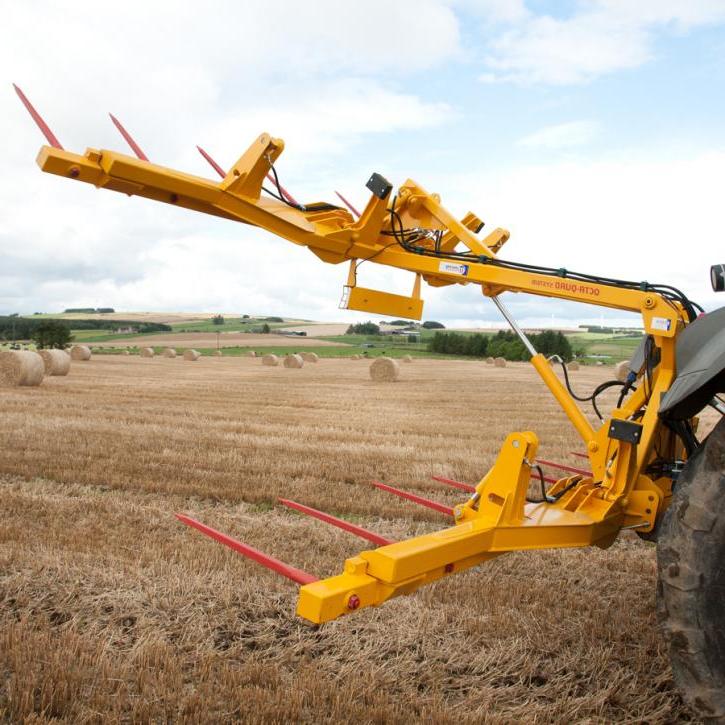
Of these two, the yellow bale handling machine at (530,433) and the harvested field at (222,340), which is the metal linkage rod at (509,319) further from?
the harvested field at (222,340)

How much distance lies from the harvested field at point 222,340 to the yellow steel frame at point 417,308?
42.0 meters

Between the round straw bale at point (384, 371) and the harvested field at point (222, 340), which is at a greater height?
the harvested field at point (222, 340)

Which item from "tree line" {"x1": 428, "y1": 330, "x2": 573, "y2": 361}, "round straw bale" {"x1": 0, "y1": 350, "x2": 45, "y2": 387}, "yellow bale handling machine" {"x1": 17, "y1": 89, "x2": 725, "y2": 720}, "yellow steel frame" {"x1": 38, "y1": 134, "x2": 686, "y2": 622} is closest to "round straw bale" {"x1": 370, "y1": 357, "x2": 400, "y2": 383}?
"round straw bale" {"x1": 0, "y1": 350, "x2": 45, "y2": 387}

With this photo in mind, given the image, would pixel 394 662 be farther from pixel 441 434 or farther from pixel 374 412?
pixel 374 412

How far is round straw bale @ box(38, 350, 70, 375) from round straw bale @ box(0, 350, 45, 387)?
3.74m

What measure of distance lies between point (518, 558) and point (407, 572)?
7.08ft

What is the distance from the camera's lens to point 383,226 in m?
4.13

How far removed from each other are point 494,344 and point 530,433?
41.4m

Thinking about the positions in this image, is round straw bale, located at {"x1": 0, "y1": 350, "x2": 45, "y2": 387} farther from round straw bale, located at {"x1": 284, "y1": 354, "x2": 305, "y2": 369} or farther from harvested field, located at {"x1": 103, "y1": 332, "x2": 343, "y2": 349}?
harvested field, located at {"x1": 103, "y1": 332, "x2": 343, "y2": 349}

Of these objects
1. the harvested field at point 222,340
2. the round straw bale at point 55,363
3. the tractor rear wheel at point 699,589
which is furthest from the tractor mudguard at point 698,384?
the harvested field at point 222,340

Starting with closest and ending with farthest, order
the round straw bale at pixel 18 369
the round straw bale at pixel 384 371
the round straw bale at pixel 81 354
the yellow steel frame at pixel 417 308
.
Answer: the yellow steel frame at pixel 417 308 < the round straw bale at pixel 18 369 < the round straw bale at pixel 384 371 < the round straw bale at pixel 81 354

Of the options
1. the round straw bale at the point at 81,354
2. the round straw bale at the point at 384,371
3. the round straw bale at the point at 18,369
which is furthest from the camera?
the round straw bale at the point at 81,354

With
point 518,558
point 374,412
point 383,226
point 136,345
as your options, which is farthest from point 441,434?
point 136,345

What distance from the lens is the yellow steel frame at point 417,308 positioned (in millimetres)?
2736
